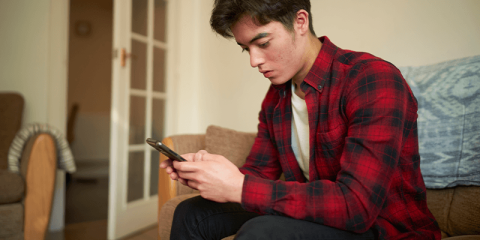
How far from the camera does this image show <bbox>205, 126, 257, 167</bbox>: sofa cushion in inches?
50.1

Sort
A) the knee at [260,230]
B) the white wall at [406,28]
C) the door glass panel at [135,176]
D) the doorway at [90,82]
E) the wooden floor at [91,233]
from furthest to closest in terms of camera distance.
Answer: the doorway at [90,82], the door glass panel at [135,176], the wooden floor at [91,233], the white wall at [406,28], the knee at [260,230]

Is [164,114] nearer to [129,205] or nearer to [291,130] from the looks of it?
[129,205]

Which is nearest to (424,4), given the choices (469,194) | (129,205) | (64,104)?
(469,194)

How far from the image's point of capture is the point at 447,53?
127cm

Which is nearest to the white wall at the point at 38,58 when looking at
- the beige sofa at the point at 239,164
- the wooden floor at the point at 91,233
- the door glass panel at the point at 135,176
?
the wooden floor at the point at 91,233

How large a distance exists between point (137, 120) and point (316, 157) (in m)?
1.62

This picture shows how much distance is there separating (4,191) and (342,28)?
1.99 metres

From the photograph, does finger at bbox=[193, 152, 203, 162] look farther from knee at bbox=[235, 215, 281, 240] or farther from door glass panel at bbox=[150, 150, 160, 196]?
door glass panel at bbox=[150, 150, 160, 196]

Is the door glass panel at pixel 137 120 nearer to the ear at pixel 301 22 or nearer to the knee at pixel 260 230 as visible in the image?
the ear at pixel 301 22

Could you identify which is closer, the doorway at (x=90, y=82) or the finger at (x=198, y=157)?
the finger at (x=198, y=157)

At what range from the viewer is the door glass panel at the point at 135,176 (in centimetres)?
204

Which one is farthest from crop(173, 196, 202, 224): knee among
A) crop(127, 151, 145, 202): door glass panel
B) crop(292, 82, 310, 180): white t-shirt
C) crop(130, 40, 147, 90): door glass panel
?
crop(130, 40, 147, 90): door glass panel

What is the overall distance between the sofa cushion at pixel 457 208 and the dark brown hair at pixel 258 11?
29.7 inches

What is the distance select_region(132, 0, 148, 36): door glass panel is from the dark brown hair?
4.70 ft
